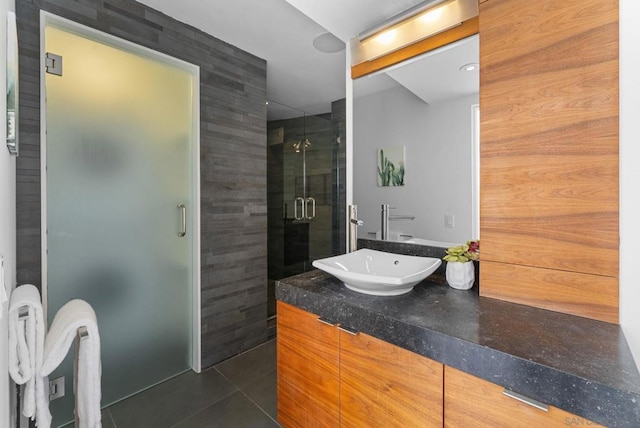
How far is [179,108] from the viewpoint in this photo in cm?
214

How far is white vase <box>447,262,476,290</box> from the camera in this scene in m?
1.42

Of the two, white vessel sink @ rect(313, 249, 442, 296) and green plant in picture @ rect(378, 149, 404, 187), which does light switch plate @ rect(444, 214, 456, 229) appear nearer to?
white vessel sink @ rect(313, 249, 442, 296)

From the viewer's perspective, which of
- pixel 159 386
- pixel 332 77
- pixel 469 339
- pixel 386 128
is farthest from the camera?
pixel 332 77

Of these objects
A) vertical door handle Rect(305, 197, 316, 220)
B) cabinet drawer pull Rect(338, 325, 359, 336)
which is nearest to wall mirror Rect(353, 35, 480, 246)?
cabinet drawer pull Rect(338, 325, 359, 336)

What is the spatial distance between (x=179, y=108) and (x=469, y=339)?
2.20m

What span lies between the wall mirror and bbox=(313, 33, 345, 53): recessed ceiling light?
516mm

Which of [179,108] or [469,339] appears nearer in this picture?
[469,339]

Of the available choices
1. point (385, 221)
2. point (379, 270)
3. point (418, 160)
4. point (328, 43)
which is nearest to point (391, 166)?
point (418, 160)

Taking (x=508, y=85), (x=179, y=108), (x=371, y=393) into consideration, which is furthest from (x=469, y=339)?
(x=179, y=108)

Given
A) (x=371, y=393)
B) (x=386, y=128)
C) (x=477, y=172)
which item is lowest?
(x=371, y=393)

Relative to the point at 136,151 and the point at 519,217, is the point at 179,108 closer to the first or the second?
the point at 136,151

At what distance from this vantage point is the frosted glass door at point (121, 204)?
65.4 inches

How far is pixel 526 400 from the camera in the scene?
2.64 feet

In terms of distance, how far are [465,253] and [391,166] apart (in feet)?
2.25
